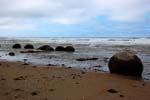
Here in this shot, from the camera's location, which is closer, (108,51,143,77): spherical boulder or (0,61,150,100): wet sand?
(0,61,150,100): wet sand

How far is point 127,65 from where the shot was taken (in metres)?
14.0

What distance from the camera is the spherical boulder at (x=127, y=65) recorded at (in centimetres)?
1398

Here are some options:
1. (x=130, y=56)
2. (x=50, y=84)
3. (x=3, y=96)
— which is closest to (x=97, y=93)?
(x=50, y=84)

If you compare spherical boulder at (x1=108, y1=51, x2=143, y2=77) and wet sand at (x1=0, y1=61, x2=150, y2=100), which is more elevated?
spherical boulder at (x1=108, y1=51, x2=143, y2=77)

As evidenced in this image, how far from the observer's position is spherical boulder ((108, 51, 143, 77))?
45.9 ft

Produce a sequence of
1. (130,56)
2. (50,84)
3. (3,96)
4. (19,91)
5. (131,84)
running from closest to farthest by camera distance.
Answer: (3,96) < (19,91) < (50,84) < (131,84) < (130,56)

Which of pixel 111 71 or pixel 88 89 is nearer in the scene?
pixel 88 89

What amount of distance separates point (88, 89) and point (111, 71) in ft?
17.6

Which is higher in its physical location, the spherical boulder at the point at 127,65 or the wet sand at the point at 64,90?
the spherical boulder at the point at 127,65

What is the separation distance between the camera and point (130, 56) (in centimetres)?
1411

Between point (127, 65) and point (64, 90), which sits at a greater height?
point (127, 65)

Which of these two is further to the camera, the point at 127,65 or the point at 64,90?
the point at 127,65

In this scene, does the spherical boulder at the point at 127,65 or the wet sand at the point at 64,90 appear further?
the spherical boulder at the point at 127,65

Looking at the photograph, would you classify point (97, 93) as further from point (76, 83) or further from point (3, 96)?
point (3, 96)
